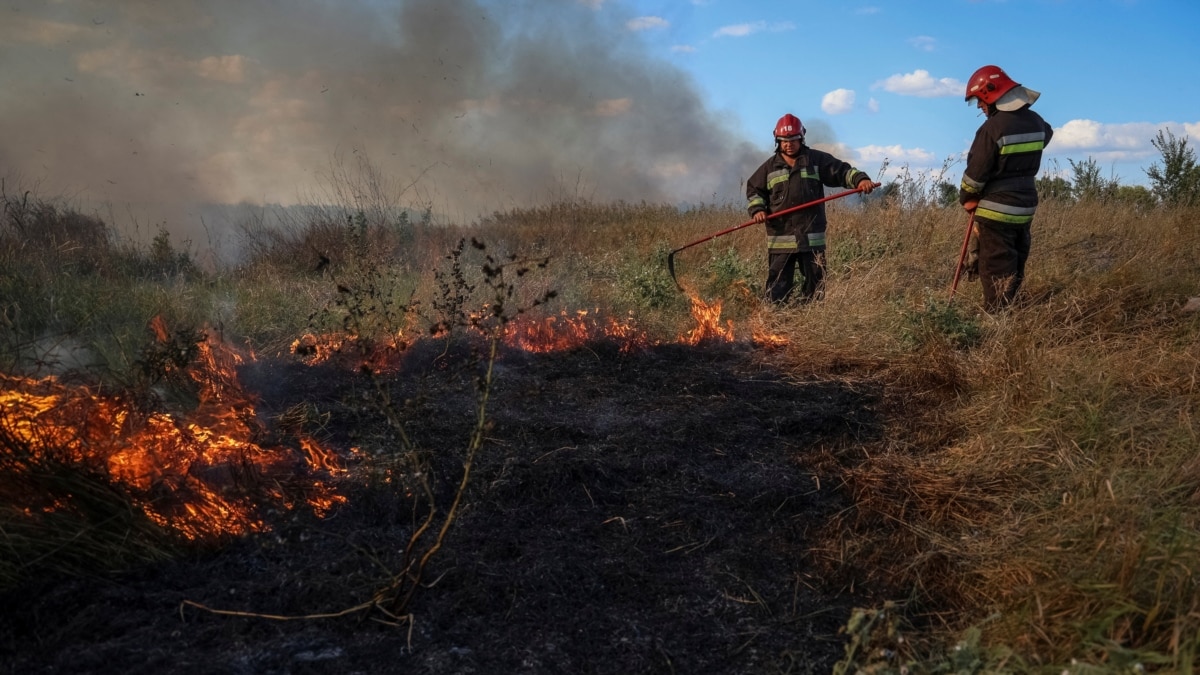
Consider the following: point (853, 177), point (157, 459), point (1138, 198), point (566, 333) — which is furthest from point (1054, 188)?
point (157, 459)

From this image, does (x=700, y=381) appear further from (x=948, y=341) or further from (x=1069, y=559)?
(x=1069, y=559)

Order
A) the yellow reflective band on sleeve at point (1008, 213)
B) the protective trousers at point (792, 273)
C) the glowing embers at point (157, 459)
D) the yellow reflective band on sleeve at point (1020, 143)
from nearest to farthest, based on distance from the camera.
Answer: the glowing embers at point (157, 459), the yellow reflective band on sleeve at point (1020, 143), the yellow reflective band on sleeve at point (1008, 213), the protective trousers at point (792, 273)

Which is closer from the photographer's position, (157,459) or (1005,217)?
(157,459)

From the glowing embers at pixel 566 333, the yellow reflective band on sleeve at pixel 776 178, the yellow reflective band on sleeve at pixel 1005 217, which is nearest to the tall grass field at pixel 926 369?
the glowing embers at pixel 566 333

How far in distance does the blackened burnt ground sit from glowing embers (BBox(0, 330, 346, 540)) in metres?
0.16

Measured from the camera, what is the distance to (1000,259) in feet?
21.3

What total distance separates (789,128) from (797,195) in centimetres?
65

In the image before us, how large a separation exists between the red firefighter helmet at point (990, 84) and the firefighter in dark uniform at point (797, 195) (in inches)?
51.4

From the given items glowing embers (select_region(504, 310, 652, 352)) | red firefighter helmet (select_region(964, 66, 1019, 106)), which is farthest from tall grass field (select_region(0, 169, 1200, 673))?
red firefighter helmet (select_region(964, 66, 1019, 106))

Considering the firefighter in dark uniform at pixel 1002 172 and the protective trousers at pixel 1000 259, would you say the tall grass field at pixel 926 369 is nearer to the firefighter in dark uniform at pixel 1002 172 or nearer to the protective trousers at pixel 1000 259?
the protective trousers at pixel 1000 259

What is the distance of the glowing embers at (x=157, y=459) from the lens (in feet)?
9.62

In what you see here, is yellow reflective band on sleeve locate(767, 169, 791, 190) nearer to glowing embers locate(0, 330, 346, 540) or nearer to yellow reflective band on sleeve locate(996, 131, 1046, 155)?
yellow reflective band on sleeve locate(996, 131, 1046, 155)

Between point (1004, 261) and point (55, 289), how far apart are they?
764cm

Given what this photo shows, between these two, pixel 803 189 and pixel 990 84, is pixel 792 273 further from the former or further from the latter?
pixel 990 84
